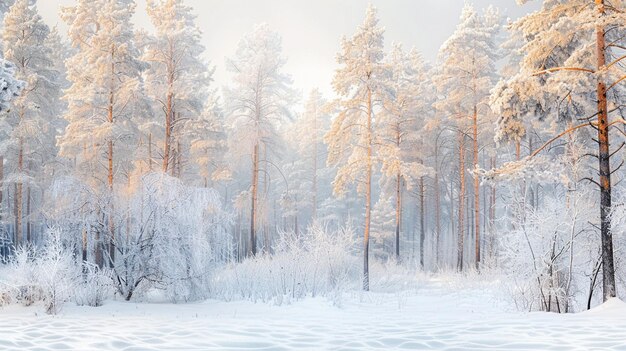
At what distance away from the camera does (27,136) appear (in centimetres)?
2316

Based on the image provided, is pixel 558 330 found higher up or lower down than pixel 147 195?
lower down

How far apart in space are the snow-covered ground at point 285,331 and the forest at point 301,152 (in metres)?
1.67

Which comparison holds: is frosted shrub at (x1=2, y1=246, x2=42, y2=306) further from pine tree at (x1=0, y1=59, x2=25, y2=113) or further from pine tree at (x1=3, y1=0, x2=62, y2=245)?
pine tree at (x1=3, y1=0, x2=62, y2=245)

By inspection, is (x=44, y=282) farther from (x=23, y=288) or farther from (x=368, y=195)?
(x=368, y=195)

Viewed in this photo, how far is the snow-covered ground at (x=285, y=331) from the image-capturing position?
636cm

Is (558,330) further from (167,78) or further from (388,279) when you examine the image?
(167,78)

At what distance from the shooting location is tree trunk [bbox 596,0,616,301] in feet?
33.9

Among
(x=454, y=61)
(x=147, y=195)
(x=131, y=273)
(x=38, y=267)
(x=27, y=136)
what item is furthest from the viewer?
(x=454, y=61)

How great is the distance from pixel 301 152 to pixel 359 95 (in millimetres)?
22431

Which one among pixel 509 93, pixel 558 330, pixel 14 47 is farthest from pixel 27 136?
pixel 558 330

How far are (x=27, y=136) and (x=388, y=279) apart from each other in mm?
17537

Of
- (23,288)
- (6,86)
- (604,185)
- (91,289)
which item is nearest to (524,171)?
(604,185)

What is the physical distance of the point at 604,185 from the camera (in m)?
10.8

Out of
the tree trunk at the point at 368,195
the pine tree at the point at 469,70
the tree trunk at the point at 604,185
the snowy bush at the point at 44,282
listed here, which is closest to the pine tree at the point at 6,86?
the snowy bush at the point at 44,282
